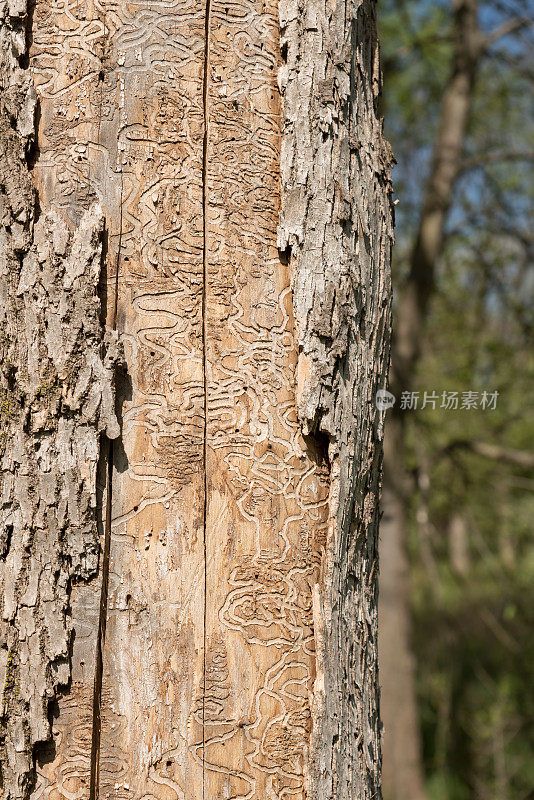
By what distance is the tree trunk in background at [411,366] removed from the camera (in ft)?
13.4

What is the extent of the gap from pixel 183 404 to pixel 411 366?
3207 millimetres

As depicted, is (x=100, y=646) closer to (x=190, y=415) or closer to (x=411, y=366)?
(x=190, y=415)

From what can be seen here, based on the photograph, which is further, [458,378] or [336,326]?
[458,378]

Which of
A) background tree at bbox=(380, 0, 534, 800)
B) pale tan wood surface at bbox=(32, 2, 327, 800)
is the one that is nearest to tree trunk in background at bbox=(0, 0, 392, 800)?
pale tan wood surface at bbox=(32, 2, 327, 800)

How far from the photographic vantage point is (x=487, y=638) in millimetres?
5402

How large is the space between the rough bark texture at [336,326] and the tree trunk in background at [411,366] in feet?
9.72

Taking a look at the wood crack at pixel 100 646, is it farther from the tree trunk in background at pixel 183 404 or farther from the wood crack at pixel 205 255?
the wood crack at pixel 205 255

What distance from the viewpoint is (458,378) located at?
4.51 meters

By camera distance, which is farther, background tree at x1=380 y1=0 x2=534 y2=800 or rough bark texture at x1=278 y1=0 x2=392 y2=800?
background tree at x1=380 y1=0 x2=534 y2=800

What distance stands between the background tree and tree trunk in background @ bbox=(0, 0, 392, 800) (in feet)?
9.36

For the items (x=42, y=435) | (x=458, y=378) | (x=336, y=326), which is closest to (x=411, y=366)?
(x=458, y=378)

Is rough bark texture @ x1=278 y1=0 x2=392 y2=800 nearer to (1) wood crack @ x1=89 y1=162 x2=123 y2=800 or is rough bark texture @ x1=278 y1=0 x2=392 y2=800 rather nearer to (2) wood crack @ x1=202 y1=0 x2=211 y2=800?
(2) wood crack @ x1=202 y1=0 x2=211 y2=800

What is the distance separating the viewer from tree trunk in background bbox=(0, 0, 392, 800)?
100cm

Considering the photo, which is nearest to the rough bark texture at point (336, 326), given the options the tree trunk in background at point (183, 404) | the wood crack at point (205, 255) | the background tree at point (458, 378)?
the tree trunk in background at point (183, 404)
